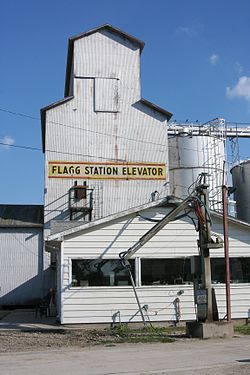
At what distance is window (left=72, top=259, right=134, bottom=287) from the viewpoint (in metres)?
18.4

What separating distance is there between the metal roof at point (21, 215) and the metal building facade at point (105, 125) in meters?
1.37

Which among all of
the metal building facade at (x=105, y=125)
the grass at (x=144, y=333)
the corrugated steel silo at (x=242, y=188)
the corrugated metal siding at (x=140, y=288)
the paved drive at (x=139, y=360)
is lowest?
the grass at (x=144, y=333)

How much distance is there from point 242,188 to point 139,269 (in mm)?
20518

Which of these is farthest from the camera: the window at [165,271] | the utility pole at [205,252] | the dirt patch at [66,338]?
the window at [165,271]

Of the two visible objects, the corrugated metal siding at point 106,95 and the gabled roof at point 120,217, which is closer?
the gabled roof at point 120,217

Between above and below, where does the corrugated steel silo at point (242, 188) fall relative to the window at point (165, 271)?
above

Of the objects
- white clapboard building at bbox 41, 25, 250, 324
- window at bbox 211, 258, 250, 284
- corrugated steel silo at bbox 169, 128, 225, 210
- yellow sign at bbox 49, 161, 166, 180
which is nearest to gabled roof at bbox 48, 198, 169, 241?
window at bbox 211, 258, 250, 284

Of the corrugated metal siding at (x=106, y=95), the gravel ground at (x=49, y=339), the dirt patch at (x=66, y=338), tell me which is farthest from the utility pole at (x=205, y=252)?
the corrugated metal siding at (x=106, y=95)

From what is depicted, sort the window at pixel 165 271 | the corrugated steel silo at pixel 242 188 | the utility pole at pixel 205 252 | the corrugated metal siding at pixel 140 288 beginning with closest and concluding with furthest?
the utility pole at pixel 205 252
the corrugated metal siding at pixel 140 288
the window at pixel 165 271
the corrugated steel silo at pixel 242 188

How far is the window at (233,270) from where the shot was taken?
19.2 m

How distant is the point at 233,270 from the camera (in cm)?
1939

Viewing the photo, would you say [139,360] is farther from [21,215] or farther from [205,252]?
[21,215]

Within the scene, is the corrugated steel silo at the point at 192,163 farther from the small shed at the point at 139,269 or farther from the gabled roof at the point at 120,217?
the small shed at the point at 139,269

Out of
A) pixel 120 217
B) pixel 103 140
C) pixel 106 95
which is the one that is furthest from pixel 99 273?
pixel 106 95
